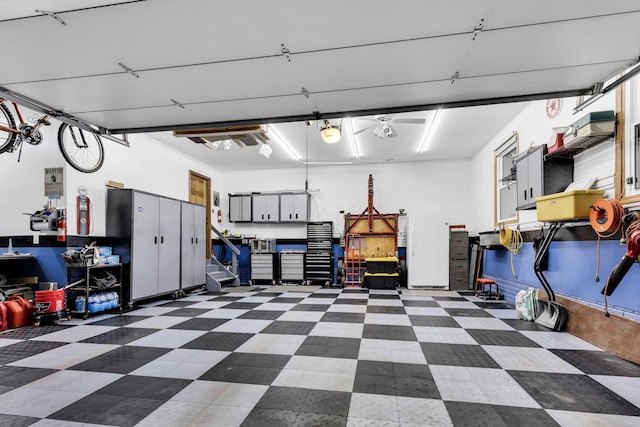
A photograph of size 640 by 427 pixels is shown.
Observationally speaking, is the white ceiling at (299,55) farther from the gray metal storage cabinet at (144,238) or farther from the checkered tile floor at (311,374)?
the gray metal storage cabinet at (144,238)

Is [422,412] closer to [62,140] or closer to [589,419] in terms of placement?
[589,419]

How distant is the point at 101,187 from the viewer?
5.12 metres

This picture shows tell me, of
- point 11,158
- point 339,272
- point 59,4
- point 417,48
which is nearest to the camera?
point 59,4

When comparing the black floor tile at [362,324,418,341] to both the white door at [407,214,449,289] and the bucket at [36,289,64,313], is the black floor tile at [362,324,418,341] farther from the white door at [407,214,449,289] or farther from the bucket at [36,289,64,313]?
the bucket at [36,289,64,313]

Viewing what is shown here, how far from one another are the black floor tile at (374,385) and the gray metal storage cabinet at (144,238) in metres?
4.22

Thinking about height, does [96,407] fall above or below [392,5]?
below

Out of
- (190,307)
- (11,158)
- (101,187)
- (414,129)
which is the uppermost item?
(414,129)

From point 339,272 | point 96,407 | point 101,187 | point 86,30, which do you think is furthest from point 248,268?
point 86,30

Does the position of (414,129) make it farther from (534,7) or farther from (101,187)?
(101,187)

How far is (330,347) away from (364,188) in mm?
6030

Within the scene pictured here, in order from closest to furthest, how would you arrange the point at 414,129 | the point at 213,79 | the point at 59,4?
the point at 59,4 → the point at 213,79 → the point at 414,129

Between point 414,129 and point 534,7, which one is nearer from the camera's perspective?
point 534,7

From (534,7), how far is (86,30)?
233 cm

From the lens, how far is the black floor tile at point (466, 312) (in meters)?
4.47
